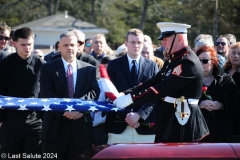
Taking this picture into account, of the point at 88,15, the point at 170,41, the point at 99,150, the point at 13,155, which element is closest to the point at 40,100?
the point at 13,155

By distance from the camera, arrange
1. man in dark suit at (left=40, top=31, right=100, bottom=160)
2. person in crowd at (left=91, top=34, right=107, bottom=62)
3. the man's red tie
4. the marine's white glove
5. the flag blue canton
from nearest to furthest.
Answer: the marine's white glove → the flag blue canton → man in dark suit at (left=40, top=31, right=100, bottom=160) → the man's red tie → person in crowd at (left=91, top=34, right=107, bottom=62)

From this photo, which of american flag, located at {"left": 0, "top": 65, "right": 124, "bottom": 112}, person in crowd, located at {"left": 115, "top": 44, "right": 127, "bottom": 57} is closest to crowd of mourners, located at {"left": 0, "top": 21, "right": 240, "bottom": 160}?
american flag, located at {"left": 0, "top": 65, "right": 124, "bottom": 112}

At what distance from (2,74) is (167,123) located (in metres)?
2.50

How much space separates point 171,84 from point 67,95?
67.1 inches

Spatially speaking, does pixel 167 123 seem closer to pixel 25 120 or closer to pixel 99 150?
pixel 99 150

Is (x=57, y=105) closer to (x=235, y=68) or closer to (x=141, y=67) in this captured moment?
(x=141, y=67)

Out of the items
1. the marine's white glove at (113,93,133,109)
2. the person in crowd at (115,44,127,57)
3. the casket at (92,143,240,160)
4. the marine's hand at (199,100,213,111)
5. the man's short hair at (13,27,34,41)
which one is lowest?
the casket at (92,143,240,160)

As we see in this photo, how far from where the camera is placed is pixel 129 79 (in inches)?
271

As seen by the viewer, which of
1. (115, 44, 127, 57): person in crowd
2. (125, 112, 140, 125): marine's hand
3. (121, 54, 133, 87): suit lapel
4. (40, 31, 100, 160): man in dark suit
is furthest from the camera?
(115, 44, 127, 57): person in crowd

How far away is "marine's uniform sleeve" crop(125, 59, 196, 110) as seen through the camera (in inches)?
196

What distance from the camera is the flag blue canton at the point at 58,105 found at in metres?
5.43

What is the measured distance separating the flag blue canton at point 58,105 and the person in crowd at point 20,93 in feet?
2.78

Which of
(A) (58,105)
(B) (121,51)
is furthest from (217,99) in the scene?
(B) (121,51)

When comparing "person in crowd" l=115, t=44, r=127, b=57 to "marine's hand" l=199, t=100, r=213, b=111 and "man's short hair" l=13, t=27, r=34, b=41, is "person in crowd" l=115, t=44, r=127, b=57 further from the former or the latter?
"marine's hand" l=199, t=100, r=213, b=111
